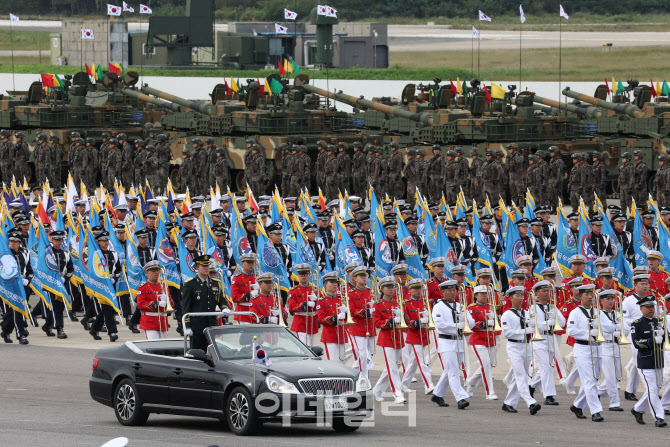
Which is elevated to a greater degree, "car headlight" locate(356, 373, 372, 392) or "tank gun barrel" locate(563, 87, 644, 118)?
"tank gun barrel" locate(563, 87, 644, 118)

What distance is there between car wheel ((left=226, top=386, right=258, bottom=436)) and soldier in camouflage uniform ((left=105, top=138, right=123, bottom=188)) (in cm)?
2491

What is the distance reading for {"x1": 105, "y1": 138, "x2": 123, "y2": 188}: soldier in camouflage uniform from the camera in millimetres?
38250

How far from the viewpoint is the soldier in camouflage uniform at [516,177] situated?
110 ft

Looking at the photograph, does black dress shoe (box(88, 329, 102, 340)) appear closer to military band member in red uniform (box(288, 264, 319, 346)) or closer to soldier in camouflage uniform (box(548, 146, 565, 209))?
military band member in red uniform (box(288, 264, 319, 346))

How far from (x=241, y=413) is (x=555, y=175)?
20.4m

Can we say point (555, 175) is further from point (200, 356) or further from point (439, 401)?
point (200, 356)

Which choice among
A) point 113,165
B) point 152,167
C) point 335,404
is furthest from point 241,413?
point 113,165

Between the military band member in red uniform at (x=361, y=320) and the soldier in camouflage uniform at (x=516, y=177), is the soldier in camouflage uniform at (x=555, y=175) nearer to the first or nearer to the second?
the soldier in camouflage uniform at (x=516, y=177)

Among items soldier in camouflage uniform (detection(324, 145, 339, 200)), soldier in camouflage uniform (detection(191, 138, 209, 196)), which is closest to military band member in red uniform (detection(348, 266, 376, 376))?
soldier in camouflage uniform (detection(324, 145, 339, 200))

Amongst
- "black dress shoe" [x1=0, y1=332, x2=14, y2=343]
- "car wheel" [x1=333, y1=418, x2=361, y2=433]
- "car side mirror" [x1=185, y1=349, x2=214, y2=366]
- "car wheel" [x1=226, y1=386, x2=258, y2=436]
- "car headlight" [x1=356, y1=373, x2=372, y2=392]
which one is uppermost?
"car side mirror" [x1=185, y1=349, x2=214, y2=366]

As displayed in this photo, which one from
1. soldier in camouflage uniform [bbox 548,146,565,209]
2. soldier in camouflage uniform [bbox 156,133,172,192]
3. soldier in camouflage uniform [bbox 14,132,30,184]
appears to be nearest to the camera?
soldier in camouflage uniform [bbox 548,146,565,209]

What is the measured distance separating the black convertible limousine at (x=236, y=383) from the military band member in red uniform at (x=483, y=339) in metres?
2.19

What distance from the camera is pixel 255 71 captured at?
67375mm

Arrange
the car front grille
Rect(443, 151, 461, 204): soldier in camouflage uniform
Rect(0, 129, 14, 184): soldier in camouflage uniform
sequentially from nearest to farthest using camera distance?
the car front grille < Rect(443, 151, 461, 204): soldier in camouflage uniform < Rect(0, 129, 14, 184): soldier in camouflage uniform
